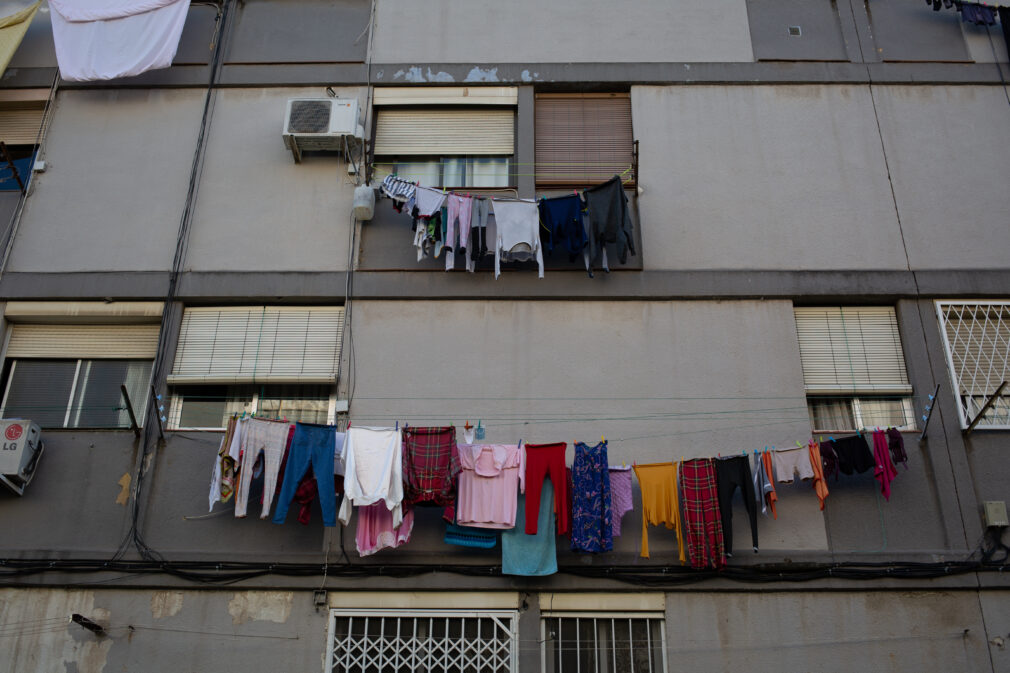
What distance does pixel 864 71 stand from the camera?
460 inches

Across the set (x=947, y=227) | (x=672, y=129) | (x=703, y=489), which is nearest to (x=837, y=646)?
(x=703, y=489)

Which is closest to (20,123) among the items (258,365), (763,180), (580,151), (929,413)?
(258,365)

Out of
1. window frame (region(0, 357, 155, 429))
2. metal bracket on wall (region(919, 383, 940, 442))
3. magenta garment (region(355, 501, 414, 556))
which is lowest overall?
magenta garment (region(355, 501, 414, 556))

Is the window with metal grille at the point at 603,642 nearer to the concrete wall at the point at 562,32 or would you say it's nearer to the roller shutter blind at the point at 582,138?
the roller shutter blind at the point at 582,138

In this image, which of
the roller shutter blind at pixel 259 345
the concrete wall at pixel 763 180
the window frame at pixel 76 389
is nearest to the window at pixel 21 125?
the window frame at pixel 76 389

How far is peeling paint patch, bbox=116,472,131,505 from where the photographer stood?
944 centimetres

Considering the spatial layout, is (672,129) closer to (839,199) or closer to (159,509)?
(839,199)

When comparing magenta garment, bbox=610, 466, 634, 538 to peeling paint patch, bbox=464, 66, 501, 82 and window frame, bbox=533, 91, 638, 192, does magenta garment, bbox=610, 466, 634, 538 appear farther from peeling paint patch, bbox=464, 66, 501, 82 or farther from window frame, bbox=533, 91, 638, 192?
peeling paint patch, bbox=464, 66, 501, 82

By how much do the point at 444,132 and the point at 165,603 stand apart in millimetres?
6842

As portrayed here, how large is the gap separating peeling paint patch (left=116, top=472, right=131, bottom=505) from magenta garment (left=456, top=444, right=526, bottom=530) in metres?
3.79

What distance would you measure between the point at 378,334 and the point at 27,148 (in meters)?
5.98

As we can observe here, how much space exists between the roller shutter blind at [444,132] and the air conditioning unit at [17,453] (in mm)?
5483

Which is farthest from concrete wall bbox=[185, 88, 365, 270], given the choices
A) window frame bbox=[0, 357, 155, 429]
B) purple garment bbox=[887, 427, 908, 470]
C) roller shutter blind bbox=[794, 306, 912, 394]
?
purple garment bbox=[887, 427, 908, 470]

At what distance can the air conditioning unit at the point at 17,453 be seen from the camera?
9.23m
